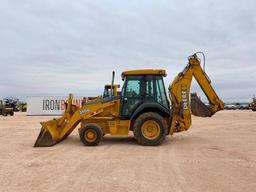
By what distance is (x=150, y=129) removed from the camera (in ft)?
38.1

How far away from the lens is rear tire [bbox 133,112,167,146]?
11.4 meters

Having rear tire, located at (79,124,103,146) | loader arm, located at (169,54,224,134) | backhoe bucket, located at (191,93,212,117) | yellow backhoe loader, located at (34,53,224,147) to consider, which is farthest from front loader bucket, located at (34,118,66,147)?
backhoe bucket, located at (191,93,212,117)

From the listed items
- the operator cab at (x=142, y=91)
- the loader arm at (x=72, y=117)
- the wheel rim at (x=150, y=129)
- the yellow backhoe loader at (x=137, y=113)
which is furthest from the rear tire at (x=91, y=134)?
the wheel rim at (x=150, y=129)

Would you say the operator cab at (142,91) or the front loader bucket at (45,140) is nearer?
the front loader bucket at (45,140)

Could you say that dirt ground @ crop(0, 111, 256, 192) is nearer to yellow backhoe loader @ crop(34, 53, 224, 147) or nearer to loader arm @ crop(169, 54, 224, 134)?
yellow backhoe loader @ crop(34, 53, 224, 147)

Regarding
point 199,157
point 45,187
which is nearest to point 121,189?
point 45,187

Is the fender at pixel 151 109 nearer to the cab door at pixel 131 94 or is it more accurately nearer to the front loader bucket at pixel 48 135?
the cab door at pixel 131 94

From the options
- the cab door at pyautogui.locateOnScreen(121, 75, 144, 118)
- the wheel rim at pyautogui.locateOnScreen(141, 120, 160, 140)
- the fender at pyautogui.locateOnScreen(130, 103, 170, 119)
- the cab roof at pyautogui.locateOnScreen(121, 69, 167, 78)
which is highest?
the cab roof at pyautogui.locateOnScreen(121, 69, 167, 78)

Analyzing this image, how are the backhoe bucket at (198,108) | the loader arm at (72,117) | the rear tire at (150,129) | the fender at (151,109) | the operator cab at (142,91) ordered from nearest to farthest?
the rear tire at (150,129), the fender at (151,109), the operator cab at (142,91), the loader arm at (72,117), the backhoe bucket at (198,108)

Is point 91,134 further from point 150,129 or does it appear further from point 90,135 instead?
point 150,129

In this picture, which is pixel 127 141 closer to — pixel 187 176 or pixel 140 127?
pixel 140 127

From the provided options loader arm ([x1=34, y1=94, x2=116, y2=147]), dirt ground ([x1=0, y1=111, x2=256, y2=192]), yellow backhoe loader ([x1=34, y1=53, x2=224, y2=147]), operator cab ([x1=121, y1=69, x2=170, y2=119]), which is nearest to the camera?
dirt ground ([x1=0, y1=111, x2=256, y2=192])

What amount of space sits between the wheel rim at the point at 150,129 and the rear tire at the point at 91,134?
153 cm

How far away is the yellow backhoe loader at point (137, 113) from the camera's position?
1155 centimetres
